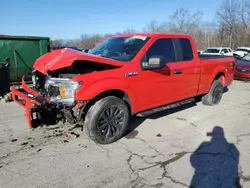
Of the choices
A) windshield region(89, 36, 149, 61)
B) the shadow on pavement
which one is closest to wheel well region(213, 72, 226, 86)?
the shadow on pavement

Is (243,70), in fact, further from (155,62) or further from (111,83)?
(111,83)

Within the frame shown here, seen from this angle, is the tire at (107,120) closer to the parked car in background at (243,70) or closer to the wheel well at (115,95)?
the wheel well at (115,95)

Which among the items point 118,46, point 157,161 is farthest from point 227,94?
point 157,161

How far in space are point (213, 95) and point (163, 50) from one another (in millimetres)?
2604

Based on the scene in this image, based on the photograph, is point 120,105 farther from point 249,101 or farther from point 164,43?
point 249,101

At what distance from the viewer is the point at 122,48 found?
16.0 ft

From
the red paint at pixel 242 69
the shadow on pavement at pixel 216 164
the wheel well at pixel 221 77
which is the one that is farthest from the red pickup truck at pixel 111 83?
the red paint at pixel 242 69

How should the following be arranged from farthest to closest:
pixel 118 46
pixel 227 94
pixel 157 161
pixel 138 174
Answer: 1. pixel 227 94
2. pixel 118 46
3. pixel 157 161
4. pixel 138 174

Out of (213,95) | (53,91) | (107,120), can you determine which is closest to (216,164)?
(107,120)

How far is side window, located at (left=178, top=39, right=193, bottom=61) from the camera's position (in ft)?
17.9

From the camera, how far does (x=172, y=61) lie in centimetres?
514

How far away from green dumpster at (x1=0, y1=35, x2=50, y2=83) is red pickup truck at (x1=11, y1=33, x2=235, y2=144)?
16.0 ft

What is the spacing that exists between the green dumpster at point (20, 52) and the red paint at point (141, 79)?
16.2 feet

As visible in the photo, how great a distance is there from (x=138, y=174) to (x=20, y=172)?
163cm
